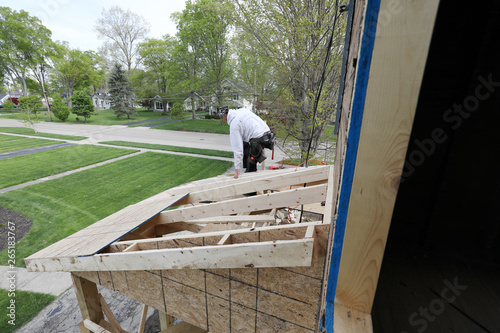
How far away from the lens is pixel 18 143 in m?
14.4

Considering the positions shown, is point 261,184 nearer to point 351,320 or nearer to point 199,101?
point 351,320

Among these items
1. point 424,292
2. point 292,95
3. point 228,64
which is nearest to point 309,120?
point 292,95

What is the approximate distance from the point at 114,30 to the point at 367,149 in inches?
1544

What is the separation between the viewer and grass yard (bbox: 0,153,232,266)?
568 cm

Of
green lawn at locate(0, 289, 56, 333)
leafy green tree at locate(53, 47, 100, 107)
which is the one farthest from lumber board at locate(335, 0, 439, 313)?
leafy green tree at locate(53, 47, 100, 107)

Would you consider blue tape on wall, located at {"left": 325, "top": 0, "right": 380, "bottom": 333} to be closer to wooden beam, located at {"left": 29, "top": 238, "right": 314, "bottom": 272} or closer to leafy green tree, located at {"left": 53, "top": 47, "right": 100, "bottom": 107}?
wooden beam, located at {"left": 29, "top": 238, "right": 314, "bottom": 272}

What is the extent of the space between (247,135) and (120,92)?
29.3 metres

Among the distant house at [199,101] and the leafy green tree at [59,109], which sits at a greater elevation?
the distant house at [199,101]

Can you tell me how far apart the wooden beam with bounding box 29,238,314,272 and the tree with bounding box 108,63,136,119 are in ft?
101

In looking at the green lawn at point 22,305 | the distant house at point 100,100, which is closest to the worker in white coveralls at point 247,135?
the green lawn at point 22,305

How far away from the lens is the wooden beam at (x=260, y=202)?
2.48 meters

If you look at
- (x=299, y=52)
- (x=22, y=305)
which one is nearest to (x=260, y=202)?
(x=22, y=305)

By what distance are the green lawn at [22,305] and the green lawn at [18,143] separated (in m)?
13.2

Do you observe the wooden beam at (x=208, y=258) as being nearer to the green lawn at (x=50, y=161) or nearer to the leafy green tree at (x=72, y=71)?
the green lawn at (x=50, y=161)
